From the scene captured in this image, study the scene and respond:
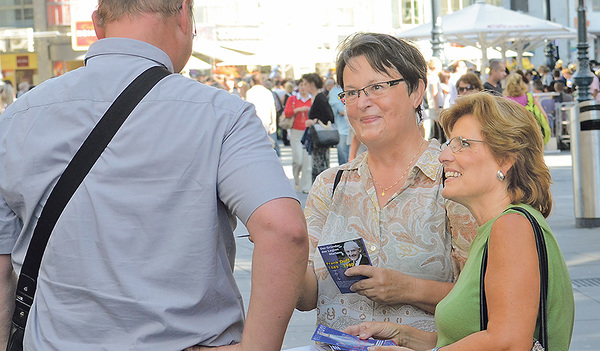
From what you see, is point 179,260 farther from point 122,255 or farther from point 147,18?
point 147,18

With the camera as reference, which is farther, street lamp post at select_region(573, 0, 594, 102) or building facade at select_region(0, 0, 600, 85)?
building facade at select_region(0, 0, 600, 85)

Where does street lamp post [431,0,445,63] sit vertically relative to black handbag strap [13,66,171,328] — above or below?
above

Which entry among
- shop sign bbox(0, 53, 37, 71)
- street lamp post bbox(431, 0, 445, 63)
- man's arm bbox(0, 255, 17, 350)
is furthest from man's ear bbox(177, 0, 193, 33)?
shop sign bbox(0, 53, 37, 71)

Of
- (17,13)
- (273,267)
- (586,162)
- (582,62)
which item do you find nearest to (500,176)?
(273,267)

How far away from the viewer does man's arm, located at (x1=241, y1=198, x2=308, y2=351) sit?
2.13 m

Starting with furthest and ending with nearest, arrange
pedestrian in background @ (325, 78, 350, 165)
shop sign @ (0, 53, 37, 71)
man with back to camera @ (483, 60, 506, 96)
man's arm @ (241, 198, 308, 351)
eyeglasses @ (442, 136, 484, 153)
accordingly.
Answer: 1. shop sign @ (0, 53, 37, 71)
2. pedestrian in background @ (325, 78, 350, 165)
3. man with back to camera @ (483, 60, 506, 96)
4. eyeglasses @ (442, 136, 484, 153)
5. man's arm @ (241, 198, 308, 351)

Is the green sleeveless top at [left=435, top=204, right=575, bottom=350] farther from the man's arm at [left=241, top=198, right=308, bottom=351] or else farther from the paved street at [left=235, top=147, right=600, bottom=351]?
the paved street at [left=235, top=147, right=600, bottom=351]

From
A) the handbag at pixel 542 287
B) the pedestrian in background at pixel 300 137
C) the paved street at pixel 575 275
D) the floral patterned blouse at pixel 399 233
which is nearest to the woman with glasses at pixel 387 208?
the floral patterned blouse at pixel 399 233

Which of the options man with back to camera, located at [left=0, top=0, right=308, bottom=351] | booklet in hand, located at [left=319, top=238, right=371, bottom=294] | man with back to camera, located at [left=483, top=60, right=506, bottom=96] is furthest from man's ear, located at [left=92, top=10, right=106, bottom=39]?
man with back to camera, located at [left=483, top=60, right=506, bottom=96]

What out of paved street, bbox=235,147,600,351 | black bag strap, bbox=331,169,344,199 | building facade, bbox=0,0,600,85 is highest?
building facade, bbox=0,0,600,85

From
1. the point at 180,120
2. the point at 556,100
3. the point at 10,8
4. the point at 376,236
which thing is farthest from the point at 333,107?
the point at 10,8

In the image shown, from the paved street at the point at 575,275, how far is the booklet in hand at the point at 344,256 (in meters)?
1.48

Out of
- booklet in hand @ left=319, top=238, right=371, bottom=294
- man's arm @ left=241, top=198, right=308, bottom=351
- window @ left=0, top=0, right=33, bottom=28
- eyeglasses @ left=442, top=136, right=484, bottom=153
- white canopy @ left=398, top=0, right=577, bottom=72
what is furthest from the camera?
window @ left=0, top=0, right=33, bottom=28

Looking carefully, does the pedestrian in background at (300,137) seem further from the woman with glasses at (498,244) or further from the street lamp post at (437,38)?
the woman with glasses at (498,244)
